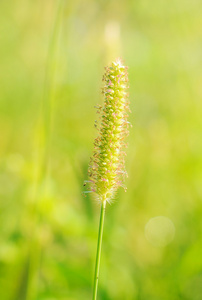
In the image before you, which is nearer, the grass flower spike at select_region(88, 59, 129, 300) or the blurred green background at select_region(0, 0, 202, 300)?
the grass flower spike at select_region(88, 59, 129, 300)

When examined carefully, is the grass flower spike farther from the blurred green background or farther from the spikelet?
the blurred green background

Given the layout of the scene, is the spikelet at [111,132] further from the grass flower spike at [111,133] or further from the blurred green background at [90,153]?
the blurred green background at [90,153]

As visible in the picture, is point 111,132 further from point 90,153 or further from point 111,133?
point 90,153

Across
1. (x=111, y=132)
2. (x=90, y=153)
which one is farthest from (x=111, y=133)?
(x=90, y=153)

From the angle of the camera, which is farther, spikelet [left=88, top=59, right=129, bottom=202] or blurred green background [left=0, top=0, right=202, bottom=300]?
blurred green background [left=0, top=0, right=202, bottom=300]

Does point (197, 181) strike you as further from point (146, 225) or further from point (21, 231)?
point (21, 231)

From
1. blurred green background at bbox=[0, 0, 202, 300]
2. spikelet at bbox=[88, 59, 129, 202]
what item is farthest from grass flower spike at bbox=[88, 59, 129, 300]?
blurred green background at bbox=[0, 0, 202, 300]
